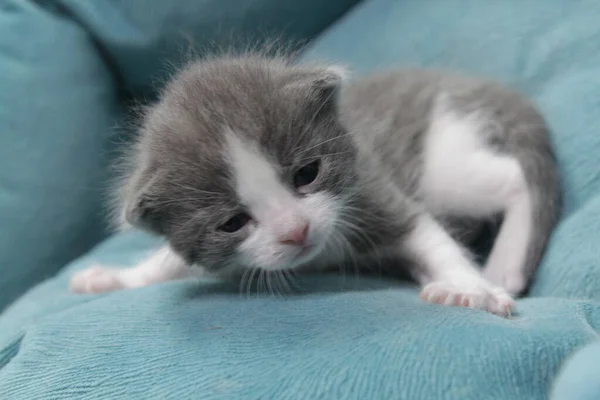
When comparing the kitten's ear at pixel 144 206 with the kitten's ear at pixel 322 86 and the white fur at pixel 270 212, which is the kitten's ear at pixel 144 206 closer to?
the white fur at pixel 270 212

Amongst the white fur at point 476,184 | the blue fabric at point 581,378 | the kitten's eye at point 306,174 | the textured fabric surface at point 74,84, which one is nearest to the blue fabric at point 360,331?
the blue fabric at point 581,378

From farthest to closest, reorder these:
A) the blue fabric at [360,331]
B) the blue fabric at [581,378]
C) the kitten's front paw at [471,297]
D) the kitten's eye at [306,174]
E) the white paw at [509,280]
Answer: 1. the white paw at [509,280]
2. the kitten's eye at [306,174]
3. the kitten's front paw at [471,297]
4. the blue fabric at [360,331]
5. the blue fabric at [581,378]

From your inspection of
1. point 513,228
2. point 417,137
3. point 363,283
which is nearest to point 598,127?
point 513,228

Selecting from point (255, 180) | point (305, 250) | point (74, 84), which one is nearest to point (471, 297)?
point (305, 250)

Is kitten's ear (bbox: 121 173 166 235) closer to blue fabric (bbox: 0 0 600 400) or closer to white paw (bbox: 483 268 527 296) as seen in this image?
blue fabric (bbox: 0 0 600 400)

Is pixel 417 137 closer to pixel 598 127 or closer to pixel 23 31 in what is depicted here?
pixel 598 127

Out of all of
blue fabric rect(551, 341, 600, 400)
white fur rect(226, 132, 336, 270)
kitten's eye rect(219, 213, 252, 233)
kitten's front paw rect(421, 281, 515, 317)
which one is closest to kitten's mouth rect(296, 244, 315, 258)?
white fur rect(226, 132, 336, 270)
